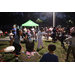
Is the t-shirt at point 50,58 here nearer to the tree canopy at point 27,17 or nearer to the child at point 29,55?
the child at point 29,55

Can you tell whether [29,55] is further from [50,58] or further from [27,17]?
[27,17]

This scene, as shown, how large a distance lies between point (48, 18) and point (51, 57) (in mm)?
25267

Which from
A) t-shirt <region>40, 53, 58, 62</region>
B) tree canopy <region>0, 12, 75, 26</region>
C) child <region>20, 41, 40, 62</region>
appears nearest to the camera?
t-shirt <region>40, 53, 58, 62</region>

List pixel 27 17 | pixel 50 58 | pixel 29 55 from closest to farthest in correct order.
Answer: pixel 50 58
pixel 29 55
pixel 27 17

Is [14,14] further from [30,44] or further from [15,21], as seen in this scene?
[30,44]

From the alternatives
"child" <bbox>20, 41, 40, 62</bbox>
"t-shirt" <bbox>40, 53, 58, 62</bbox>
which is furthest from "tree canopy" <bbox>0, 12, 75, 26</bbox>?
"t-shirt" <bbox>40, 53, 58, 62</bbox>

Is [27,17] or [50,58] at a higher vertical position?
[27,17]

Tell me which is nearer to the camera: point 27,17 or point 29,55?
point 29,55

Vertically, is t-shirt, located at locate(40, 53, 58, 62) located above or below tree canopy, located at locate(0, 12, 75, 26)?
below

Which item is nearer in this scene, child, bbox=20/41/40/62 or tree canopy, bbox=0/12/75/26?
child, bbox=20/41/40/62

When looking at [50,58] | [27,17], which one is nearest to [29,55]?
[50,58]

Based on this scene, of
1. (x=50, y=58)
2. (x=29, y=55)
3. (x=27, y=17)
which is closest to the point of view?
(x=50, y=58)

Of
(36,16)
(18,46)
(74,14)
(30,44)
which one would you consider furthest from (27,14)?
(30,44)

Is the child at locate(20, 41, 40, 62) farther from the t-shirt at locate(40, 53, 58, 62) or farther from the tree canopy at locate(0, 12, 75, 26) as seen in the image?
A: the tree canopy at locate(0, 12, 75, 26)
